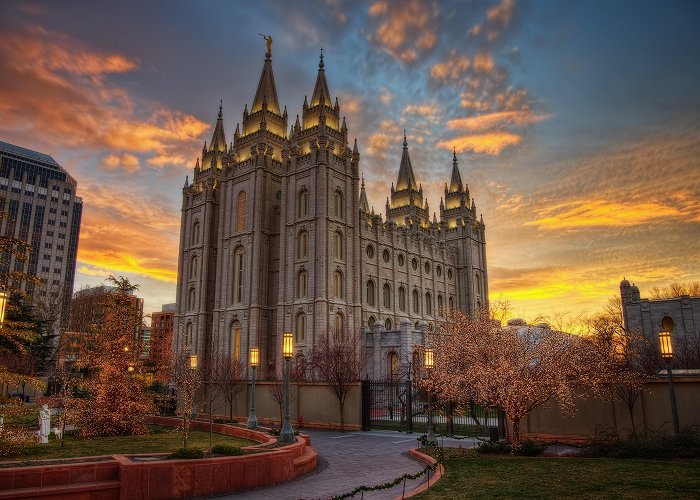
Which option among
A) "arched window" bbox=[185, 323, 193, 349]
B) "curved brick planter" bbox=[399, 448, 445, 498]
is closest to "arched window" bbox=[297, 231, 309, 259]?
"arched window" bbox=[185, 323, 193, 349]

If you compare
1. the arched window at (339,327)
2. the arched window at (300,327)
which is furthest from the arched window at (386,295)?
the arched window at (300,327)

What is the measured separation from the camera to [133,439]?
673 inches

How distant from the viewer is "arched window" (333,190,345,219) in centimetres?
5030

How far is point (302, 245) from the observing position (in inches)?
1949

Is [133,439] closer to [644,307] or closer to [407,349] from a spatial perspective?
[407,349]

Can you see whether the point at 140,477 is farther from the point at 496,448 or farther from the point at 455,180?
the point at 455,180

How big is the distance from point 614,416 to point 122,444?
14.7 metres

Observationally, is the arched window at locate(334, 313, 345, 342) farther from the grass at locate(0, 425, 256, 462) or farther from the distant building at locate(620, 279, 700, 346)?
the grass at locate(0, 425, 256, 462)

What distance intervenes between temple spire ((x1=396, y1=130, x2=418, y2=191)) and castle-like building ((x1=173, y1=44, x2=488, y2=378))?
42.6 ft

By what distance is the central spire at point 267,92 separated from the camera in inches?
2286

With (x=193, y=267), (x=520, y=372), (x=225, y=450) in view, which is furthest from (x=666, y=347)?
(x=193, y=267)

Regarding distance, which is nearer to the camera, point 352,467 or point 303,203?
point 352,467

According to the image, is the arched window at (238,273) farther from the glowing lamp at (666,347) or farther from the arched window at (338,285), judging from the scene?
the glowing lamp at (666,347)

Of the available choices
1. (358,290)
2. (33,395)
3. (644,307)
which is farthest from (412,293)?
(33,395)
